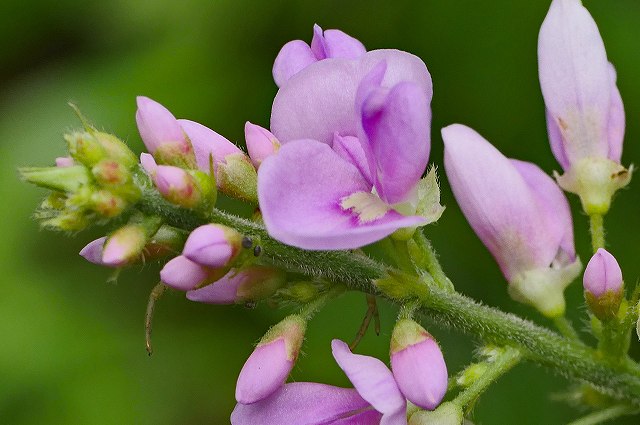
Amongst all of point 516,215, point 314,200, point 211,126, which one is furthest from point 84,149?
point 211,126

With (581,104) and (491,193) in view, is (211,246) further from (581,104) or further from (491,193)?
(581,104)

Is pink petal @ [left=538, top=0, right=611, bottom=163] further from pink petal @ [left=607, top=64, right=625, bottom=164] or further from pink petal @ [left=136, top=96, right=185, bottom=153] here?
pink petal @ [left=136, top=96, right=185, bottom=153]

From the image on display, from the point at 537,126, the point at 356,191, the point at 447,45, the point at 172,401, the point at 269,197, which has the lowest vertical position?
the point at 172,401

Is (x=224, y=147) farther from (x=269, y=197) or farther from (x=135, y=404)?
(x=135, y=404)

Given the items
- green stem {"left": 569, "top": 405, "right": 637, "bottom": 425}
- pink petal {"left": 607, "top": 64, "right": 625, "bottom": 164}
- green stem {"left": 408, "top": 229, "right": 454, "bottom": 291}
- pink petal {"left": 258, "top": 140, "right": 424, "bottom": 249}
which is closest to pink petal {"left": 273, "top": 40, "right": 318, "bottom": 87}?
pink petal {"left": 258, "top": 140, "right": 424, "bottom": 249}

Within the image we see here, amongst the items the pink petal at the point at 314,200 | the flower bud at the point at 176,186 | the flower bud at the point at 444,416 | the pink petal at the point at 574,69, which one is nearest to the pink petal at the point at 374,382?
the flower bud at the point at 444,416

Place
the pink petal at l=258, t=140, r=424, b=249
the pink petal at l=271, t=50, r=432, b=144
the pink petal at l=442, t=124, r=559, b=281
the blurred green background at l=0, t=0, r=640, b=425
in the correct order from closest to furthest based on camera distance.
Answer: the pink petal at l=258, t=140, r=424, b=249
the pink petal at l=271, t=50, r=432, b=144
the pink petal at l=442, t=124, r=559, b=281
the blurred green background at l=0, t=0, r=640, b=425

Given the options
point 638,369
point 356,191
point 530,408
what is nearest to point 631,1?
point 530,408
